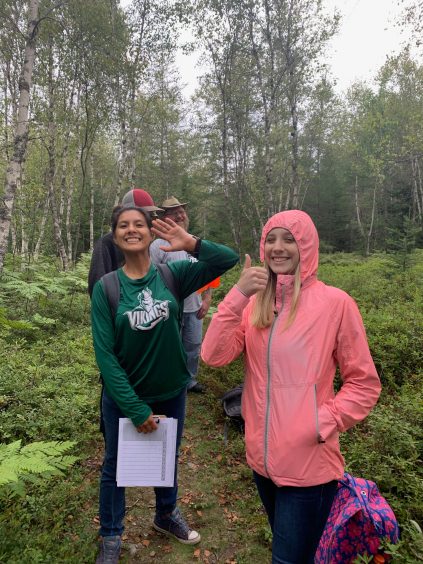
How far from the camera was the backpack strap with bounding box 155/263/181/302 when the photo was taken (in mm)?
2426

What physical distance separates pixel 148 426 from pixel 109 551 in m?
1.07

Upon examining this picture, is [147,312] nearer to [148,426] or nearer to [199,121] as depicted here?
[148,426]

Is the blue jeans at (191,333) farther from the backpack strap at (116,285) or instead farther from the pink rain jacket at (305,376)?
the pink rain jacket at (305,376)

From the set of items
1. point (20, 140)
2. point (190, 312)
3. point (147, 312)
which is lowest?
point (190, 312)

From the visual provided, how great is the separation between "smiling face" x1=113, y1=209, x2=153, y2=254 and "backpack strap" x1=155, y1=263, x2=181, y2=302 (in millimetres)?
179

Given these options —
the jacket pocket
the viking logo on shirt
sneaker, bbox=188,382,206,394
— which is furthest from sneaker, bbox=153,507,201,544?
sneaker, bbox=188,382,206,394

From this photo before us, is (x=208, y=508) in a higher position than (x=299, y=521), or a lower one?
lower

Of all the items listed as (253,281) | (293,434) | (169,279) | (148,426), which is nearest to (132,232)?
(169,279)

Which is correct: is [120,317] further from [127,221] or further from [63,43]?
[63,43]

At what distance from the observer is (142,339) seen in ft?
7.32

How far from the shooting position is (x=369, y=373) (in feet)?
5.82

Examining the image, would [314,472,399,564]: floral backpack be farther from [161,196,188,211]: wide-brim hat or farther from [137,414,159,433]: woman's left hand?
[161,196,188,211]: wide-brim hat

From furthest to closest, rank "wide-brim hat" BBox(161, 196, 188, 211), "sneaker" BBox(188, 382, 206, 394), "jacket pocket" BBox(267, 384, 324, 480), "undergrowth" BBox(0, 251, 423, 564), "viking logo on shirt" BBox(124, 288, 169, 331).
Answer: "sneaker" BBox(188, 382, 206, 394) < "wide-brim hat" BBox(161, 196, 188, 211) < "undergrowth" BBox(0, 251, 423, 564) < "viking logo on shirt" BBox(124, 288, 169, 331) < "jacket pocket" BBox(267, 384, 324, 480)

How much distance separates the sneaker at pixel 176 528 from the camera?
291cm
